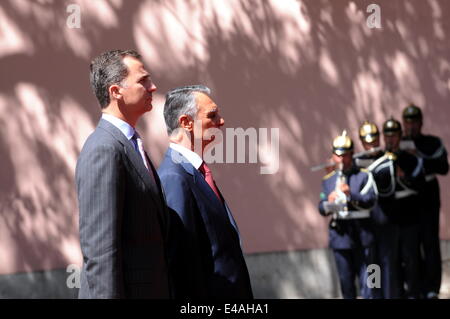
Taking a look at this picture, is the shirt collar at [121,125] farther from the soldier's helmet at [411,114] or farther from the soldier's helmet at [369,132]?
the soldier's helmet at [411,114]

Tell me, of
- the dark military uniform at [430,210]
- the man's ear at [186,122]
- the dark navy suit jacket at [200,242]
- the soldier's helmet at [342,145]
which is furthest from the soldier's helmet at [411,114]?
the dark navy suit jacket at [200,242]

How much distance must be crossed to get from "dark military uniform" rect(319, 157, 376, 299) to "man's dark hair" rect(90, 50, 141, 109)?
19.7 feet

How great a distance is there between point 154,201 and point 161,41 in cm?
614

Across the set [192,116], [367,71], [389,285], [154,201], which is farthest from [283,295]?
[154,201]

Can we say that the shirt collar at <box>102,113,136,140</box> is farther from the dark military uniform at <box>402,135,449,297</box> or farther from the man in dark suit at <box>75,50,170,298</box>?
the dark military uniform at <box>402,135,449,297</box>

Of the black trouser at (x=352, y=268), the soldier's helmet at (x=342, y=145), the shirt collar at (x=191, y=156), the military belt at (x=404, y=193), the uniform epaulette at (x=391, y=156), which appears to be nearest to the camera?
the shirt collar at (x=191, y=156)

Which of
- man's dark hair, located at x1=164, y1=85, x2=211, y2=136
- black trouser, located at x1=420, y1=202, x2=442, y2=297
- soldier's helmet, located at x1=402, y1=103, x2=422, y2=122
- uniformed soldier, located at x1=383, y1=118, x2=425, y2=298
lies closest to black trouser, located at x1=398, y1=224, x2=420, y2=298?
uniformed soldier, located at x1=383, y1=118, x2=425, y2=298

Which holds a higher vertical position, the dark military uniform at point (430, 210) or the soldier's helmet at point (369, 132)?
the soldier's helmet at point (369, 132)

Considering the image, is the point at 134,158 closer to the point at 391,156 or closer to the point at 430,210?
the point at 391,156

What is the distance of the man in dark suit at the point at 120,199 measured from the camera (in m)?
4.02

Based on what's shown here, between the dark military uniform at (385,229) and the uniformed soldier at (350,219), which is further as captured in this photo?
the dark military uniform at (385,229)

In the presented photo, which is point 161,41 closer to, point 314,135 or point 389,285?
point 314,135

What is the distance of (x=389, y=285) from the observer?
10219mm

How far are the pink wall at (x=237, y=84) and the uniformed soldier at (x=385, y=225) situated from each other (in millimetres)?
889
